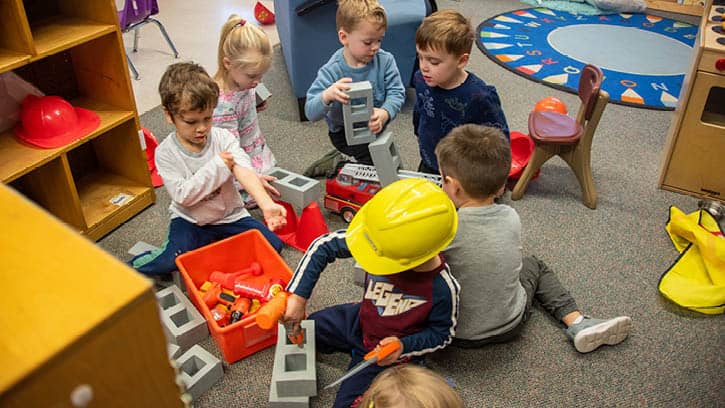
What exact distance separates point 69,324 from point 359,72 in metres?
2.01

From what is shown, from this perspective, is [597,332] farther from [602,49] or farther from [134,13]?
[134,13]

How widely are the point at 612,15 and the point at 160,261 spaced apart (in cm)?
422

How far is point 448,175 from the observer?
5.27 ft

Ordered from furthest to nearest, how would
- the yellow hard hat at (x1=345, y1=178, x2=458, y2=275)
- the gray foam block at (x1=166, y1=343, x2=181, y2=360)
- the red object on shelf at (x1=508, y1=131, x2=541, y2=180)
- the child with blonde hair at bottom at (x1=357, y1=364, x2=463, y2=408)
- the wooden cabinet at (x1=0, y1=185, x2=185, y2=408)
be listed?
the red object on shelf at (x1=508, y1=131, x2=541, y2=180) < the gray foam block at (x1=166, y1=343, x2=181, y2=360) < the yellow hard hat at (x1=345, y1=178, x2=458, y2=275) < the child with blonde hair at bottom at (x1=357, y1=364, x2=463, y2=408) < the wooden cabinet at (x1=0, y1=185, x2=185, y2=408)

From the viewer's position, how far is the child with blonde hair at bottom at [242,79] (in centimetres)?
217

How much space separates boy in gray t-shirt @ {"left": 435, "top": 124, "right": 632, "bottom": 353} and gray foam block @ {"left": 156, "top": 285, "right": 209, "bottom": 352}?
80cm

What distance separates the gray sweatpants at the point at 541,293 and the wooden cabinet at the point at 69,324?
1523 millimetres

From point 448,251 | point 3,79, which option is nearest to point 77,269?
point 448,251

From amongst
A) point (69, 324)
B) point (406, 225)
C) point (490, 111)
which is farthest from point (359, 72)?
point (69, 324)

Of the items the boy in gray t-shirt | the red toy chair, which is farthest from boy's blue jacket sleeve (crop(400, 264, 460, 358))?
the red toy chair

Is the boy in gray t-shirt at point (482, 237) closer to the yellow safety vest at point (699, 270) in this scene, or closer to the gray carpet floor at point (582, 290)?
the gray carpet floor at point (582, 290)

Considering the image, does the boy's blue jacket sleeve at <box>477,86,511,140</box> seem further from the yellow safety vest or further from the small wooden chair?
the yellow safety vest

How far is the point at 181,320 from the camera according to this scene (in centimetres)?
180

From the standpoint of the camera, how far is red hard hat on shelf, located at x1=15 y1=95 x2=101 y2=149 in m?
1.99
